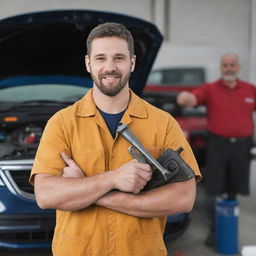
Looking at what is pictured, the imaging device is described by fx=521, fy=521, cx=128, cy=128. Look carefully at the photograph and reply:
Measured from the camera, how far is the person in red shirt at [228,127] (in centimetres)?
427

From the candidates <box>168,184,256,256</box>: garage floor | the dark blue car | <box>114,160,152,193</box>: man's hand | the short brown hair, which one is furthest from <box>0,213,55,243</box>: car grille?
the short brown hair

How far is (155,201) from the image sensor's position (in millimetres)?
1890

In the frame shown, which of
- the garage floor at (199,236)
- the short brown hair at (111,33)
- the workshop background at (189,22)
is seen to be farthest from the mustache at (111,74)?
the workshop background at (189,22)

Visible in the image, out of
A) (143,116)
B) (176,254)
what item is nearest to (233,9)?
(176,254)

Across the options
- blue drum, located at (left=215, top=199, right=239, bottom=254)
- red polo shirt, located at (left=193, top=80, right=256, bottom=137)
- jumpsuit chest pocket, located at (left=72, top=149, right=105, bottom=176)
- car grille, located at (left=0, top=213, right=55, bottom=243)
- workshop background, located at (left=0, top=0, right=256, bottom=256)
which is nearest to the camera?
jumpsuit chest pocket, located at (left=72, top=149, right=105, bottom=176)

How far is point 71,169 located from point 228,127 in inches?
102

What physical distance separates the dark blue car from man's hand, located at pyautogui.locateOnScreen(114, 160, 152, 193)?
5.54 ft

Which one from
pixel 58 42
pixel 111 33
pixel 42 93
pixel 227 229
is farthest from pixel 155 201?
pixel 42 93

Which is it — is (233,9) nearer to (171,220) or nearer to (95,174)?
(171,220)

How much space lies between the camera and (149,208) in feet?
6.17

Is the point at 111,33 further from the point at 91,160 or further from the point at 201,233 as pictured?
the point at 201,233

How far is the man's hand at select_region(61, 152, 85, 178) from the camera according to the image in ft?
6.21

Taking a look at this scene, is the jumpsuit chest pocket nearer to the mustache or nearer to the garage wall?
the mustache

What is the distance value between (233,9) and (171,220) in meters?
8.52
